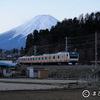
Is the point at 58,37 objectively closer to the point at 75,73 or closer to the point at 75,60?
the point at 75,60

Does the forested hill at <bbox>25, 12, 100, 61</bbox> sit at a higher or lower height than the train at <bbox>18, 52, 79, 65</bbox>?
higher

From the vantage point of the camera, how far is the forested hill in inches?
2622

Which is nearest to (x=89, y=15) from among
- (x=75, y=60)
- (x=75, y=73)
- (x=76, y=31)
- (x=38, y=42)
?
(x=76, y=31)

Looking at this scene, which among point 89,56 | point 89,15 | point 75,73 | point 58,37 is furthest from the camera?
point 89,15

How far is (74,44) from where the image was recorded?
69875mm

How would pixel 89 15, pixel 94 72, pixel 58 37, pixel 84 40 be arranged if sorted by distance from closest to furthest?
pixel 94 72 → pixel 84 40 → pixel 58 37 → pixel 89 15

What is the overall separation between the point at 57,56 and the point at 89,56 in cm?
2121

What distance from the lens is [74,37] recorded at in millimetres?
69125

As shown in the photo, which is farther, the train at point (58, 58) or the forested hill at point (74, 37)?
the forested hill at point (74, 37)

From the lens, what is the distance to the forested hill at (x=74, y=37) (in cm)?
6660

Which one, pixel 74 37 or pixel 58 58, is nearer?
pixel 58 58

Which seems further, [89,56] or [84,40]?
[84,40]

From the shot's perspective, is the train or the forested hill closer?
the train

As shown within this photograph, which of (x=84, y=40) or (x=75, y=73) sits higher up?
(x=84, y=40)
